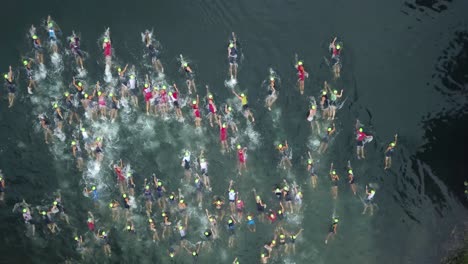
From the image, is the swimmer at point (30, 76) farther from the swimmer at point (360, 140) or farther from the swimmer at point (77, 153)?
the swimmer at point (360, 140)

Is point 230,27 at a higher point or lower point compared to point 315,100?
higher

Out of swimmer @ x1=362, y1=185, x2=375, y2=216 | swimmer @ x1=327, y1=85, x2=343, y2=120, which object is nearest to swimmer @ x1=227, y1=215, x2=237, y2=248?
swimmer @ x1=362, y1=185, x2=375, y2=216

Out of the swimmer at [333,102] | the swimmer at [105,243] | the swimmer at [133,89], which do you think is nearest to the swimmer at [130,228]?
the swimmer at [105,243]

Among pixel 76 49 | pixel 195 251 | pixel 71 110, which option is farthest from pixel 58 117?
pixel 195 251

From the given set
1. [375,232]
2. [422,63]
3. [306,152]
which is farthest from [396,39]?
[375,232]

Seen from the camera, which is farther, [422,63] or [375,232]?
[422,63]

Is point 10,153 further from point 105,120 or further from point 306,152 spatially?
point 306,152

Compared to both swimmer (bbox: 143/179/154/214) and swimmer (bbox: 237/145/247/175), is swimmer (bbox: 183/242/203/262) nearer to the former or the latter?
swimmer (bbox: 143/179/154/214)
